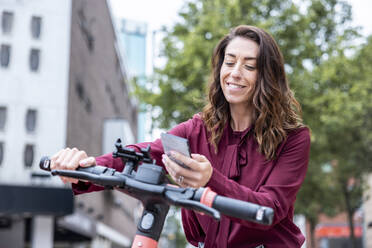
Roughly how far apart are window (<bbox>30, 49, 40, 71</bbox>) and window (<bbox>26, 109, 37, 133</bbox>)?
178cm

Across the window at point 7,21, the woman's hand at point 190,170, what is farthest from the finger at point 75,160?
the window at point 7,21

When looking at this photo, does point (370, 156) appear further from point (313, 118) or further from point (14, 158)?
point (14, 158)

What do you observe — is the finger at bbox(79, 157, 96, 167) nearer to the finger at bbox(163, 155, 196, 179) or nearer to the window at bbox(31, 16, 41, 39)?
the finger at bbox(163, 155, 196, 179)

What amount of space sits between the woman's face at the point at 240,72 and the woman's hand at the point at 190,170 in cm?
61

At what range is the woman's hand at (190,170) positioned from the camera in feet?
4.86

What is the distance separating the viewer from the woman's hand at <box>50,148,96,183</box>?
5.67 ft

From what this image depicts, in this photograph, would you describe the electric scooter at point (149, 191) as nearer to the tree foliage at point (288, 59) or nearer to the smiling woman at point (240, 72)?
the smiling woman at point (240, 72)

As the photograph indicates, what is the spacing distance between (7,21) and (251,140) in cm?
2045

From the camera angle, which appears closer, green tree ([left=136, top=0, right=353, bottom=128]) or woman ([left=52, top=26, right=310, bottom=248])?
woman ([left=52, top=26, right=310, bottom=248])

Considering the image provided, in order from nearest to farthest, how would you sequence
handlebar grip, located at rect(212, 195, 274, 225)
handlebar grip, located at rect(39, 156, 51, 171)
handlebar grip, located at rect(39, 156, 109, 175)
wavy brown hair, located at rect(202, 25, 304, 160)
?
handlebar grip, located at rect(212, 195, 274, 225), handlebar grip, located at rect(39, 156, 109, 175), handlebar grip, located at rect(39, 156, 51, 171), wavy brown hair, located at rect(202, 25, 304, 160)

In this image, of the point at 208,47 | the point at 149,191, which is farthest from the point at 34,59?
the point at 149,191

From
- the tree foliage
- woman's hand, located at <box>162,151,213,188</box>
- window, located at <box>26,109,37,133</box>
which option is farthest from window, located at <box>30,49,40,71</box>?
woman's hand, located at <box>162,151,213,188</box>

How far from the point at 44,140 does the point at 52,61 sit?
10.8ft

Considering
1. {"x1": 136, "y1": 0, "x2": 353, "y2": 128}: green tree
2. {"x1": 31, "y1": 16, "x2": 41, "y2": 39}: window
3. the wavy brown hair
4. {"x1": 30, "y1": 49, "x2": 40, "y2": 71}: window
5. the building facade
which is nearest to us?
the wavy brown hair
